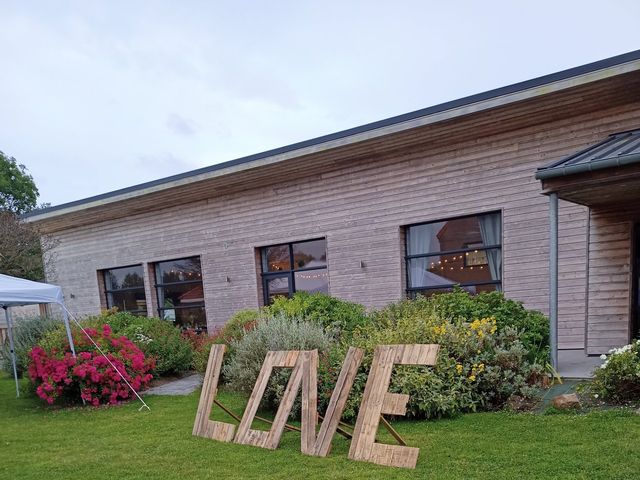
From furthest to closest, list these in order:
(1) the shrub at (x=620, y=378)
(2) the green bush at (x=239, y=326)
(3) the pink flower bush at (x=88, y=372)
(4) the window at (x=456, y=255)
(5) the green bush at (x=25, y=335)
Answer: (5) the green bush at (x=25, y=335) < (4) the window at (x=456, y=255) < (2) the green bush at (x=239, y=326) < (3) the pink flower bush at (x=88, y=372) < (1) the shrub at (x=620, y=378)

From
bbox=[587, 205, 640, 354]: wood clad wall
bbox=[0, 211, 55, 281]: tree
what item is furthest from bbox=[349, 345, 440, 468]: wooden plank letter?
bbox=[0, 211, 55, 281]: tree

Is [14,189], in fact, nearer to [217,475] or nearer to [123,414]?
[123,414]

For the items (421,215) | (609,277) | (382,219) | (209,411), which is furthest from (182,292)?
(609,277)

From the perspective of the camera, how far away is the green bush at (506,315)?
209 inches

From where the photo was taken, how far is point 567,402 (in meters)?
3.97

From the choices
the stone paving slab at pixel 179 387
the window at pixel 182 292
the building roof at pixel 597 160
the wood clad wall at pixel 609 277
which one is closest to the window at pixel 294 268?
the window at pixel 182 292

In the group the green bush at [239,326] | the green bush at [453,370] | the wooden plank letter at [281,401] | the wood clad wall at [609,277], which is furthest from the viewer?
the green bush at [239,326]

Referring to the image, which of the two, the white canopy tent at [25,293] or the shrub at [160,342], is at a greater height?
the white canopy tent at [25,293]

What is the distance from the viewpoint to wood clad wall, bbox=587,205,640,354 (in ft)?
20.8

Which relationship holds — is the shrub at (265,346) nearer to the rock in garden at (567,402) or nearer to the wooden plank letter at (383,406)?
the wooden plank letter at (383,406)

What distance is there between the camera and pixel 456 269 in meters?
8.14

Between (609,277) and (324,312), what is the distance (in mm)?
4470

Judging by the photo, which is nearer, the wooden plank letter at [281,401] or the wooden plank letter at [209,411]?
the wooden plank letter at [281,401]

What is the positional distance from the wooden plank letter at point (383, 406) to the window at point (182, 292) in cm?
880
